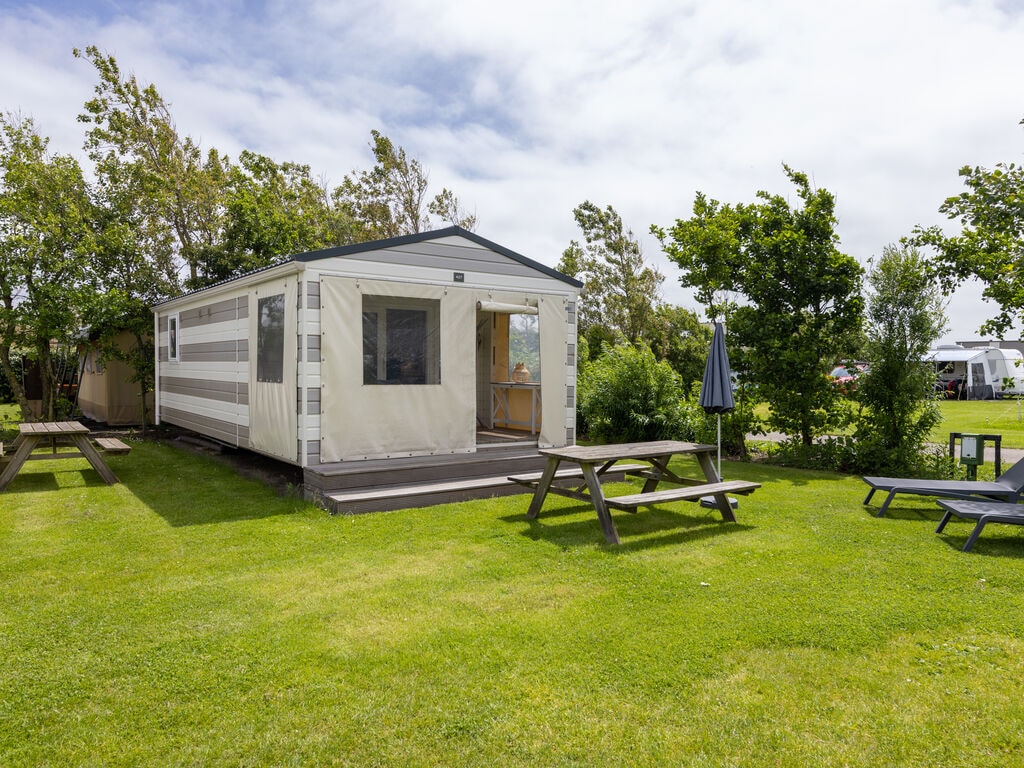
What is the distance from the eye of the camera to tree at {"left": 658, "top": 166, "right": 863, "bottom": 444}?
31.2 ft

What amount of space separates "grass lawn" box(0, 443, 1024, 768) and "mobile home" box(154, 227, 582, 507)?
1.39 m

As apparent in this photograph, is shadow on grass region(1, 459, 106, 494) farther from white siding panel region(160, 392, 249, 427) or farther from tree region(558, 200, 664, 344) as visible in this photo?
tree region(558, 200, 664, 344)

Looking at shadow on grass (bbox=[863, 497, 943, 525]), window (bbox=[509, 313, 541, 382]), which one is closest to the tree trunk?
window (bbox=[509, 313, 541, 382])

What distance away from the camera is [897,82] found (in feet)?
27.2

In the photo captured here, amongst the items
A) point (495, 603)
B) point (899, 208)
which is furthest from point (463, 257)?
point (899, 208)

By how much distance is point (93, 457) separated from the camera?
25.0ft

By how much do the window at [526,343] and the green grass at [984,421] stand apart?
6379 millimetres

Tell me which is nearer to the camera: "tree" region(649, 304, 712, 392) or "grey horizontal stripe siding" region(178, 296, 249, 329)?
"grey horizontal stripe siding" region(178, 296, 249, 329)

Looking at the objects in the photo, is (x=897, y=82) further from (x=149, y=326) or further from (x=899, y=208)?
(x=149, y=326)

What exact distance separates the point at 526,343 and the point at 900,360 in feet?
15.7

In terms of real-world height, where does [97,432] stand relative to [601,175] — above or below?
below

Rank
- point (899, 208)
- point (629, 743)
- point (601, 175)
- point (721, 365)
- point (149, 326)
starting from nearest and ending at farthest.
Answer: point (629, 743) < point (721, 365) < point (899, 208) < point (149, 326) < point (601, 175)

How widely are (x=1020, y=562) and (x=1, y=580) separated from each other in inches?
264

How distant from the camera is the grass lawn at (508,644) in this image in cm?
252
